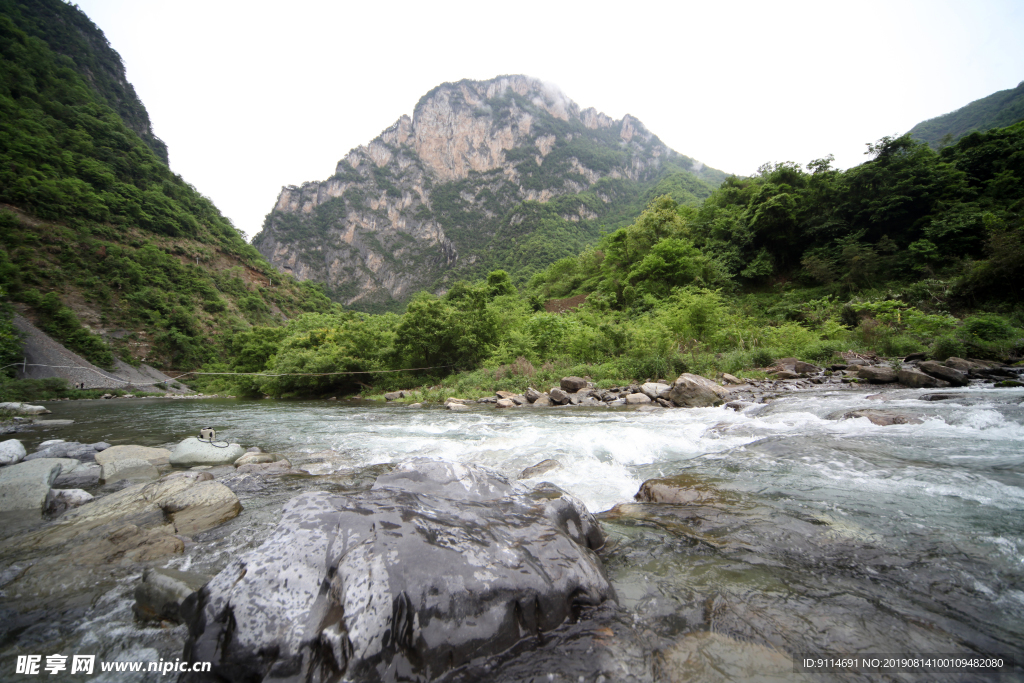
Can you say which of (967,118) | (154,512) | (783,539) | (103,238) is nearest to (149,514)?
(154,512)

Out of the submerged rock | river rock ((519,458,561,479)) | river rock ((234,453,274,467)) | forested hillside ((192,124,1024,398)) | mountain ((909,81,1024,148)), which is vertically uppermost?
mountain ((909,81,1024,148))

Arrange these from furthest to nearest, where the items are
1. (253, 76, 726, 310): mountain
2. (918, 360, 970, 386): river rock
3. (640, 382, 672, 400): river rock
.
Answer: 1. (253, 76, 726, 310): mountain
2. (640, 382, 672, 400): river rock
3. (918, 360, 970, 386): river rock

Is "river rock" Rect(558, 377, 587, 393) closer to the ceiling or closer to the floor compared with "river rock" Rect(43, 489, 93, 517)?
closer to the ceiling

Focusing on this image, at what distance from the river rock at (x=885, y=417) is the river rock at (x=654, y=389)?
18.0ft

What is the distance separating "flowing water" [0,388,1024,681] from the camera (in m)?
2.03

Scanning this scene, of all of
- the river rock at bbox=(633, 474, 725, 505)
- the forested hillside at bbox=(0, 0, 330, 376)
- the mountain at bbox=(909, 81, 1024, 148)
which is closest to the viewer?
the river rock at bbox=(633, 474, 725, 505)

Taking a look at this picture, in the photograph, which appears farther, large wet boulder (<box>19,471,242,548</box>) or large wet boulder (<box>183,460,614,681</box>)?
large wet boulder (<box>19,471,242,548</box>)

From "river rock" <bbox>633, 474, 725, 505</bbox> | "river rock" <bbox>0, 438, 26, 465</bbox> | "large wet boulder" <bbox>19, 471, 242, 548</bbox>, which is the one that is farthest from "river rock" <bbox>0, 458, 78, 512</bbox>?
"river rock" <bbox>633, 474, 725, 505</bbox>

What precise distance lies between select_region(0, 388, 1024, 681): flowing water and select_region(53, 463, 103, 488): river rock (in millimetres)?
2577

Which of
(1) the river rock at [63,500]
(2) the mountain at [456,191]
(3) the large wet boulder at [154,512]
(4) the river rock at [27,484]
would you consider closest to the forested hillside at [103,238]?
(4) the river rock at [27,484]

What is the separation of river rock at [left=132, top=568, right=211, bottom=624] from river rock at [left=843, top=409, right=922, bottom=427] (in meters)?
9.44

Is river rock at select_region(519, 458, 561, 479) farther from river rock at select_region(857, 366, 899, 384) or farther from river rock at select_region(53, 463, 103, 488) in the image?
river rock at select_region(857, 366, 899, 384)

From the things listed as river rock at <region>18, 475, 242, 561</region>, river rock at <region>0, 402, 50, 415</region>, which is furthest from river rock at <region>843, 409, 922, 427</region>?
river rock at <region>0, 402, 50, 415</region>

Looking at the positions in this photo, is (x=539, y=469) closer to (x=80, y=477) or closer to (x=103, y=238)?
(x=80, y=477)
